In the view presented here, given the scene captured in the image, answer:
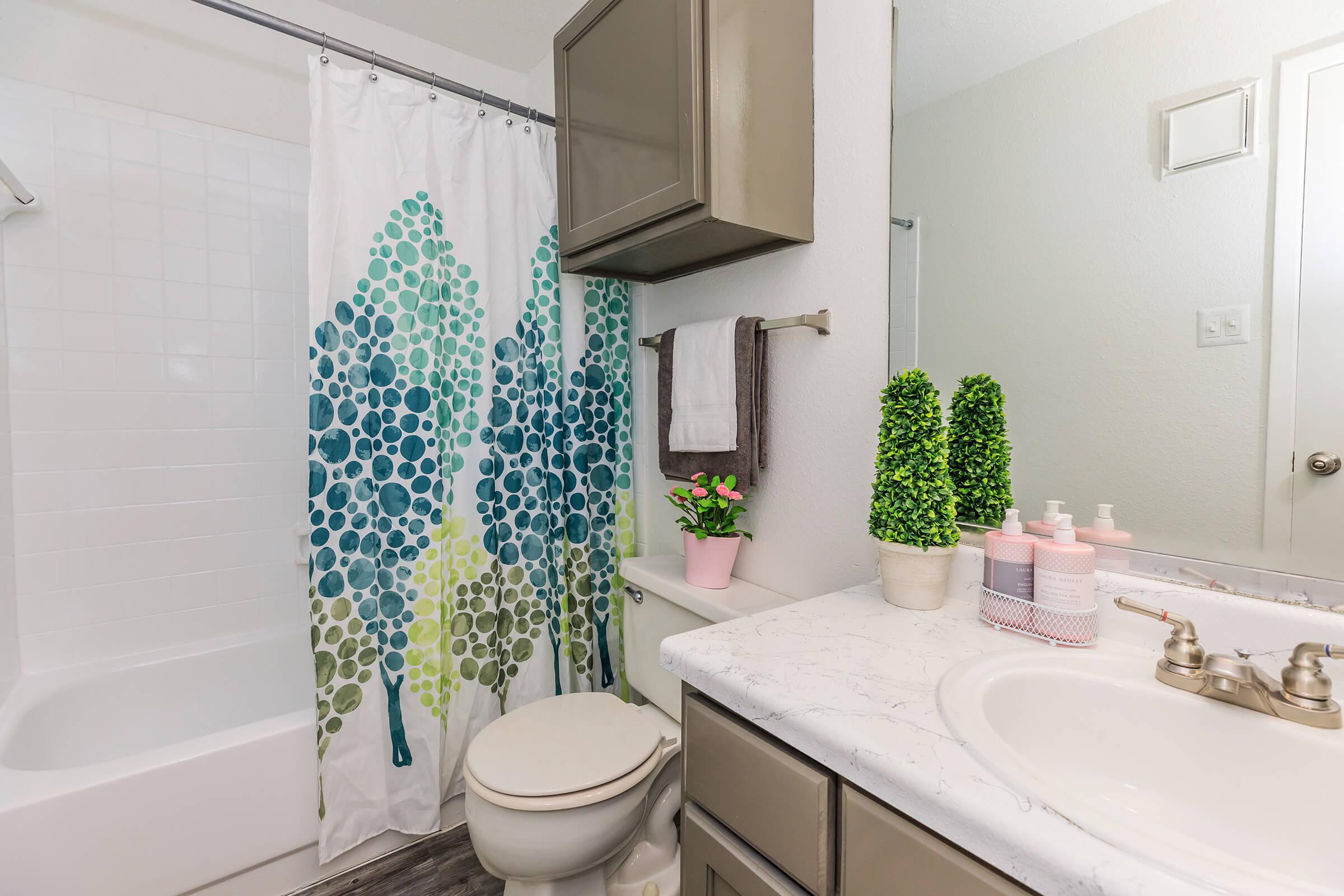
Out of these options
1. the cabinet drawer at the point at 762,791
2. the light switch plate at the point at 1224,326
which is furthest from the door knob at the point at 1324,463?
the cabinet drawer at the point at 762,791

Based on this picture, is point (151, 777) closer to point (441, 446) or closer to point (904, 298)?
point (441, 446)

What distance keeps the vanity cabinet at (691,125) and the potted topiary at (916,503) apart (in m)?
0.48

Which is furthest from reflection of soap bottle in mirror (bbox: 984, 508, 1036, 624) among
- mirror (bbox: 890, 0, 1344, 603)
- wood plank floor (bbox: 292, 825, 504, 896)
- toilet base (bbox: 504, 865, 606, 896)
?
wood plank floor (bbox: 292, 825, 504, 896)

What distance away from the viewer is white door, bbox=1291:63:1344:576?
667 millimetres

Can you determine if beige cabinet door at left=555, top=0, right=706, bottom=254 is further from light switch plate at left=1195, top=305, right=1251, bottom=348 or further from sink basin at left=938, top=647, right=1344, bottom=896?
sink basin at left=938, top=647, right=1344, bottom=896

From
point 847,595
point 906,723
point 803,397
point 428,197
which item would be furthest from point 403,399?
point 906,723

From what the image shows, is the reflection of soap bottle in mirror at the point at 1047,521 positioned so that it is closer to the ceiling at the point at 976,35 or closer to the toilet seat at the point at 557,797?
the ceiling at the point at 976,35

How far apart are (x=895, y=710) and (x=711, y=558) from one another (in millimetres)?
789

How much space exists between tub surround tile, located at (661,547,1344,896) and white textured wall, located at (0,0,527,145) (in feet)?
7.01

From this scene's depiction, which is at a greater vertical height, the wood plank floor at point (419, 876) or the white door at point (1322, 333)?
the white door at point (1322, 333)

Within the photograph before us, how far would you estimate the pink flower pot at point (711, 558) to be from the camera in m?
1.41

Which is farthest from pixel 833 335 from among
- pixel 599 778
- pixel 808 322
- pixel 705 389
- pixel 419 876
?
pixel 419 876

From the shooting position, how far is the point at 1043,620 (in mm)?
826

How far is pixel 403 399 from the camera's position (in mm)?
1499
